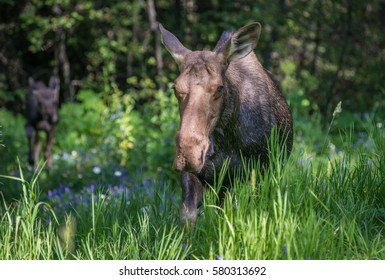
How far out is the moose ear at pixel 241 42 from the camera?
15.5ft

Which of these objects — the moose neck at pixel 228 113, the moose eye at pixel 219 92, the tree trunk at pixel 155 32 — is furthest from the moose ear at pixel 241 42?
the tree trunk at pixel 155 32

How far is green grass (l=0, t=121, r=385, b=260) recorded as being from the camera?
4043mm

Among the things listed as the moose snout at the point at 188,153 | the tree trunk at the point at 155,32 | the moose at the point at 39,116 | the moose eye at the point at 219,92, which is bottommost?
the moose at the point at 39,116

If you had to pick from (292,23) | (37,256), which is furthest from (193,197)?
(292,23)

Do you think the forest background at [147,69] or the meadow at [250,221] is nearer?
the meadow at [250,221]

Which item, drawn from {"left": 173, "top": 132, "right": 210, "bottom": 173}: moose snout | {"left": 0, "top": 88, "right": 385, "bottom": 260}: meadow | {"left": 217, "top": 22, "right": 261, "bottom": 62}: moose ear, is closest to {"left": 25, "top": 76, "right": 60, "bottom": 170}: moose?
{"left": 0, "top": 88, "right": 385, "bottom": 260}: meadow

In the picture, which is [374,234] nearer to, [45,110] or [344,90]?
[45,110]

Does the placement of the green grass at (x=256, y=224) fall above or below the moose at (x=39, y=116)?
above

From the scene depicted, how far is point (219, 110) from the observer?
14.8ft

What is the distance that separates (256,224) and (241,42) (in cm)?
141

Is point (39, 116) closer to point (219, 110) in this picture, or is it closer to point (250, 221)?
point (219, 110)

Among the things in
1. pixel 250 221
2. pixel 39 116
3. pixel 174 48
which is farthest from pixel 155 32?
pixel 250 221

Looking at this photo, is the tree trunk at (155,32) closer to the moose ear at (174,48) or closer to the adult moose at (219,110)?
the adult moose at (219,110)

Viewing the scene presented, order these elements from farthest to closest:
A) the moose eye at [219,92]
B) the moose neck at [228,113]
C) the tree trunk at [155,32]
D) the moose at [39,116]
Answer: the tree trunk at [155,32], the moose at [39,116], the moose neck at [228,113], the moose eye at [219,92]
